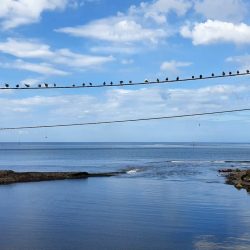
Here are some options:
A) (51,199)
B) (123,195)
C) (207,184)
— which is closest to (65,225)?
(51,199)

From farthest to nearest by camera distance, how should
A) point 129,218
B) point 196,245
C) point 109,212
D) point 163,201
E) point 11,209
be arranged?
point 163,201 → point 11,209 → point 109,212 → point 129,218 → point 196,245

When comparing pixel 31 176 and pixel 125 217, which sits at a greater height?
pixel 31 176

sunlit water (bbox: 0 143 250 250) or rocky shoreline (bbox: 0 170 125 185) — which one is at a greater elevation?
rocky shoreline (bbox: 0 170 125 185)

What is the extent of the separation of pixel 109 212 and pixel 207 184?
27.0m

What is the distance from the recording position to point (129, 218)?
36656mm

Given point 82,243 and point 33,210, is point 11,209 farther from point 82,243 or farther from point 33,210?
point 82,243

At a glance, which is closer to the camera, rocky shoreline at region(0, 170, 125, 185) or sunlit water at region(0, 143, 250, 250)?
sunlit water at region(0, 143, 250, 250)

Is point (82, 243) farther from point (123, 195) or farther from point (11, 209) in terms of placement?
point (123, 195)

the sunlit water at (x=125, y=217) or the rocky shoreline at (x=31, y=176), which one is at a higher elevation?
the rocky shoreline at (x=31, y=176)

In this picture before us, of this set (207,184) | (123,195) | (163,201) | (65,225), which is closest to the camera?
(65,225)

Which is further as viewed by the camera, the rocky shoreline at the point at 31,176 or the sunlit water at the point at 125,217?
the rocky shoreline at the point at 31,176

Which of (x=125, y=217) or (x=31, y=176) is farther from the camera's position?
(x=31, y=176)

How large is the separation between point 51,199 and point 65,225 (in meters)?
14.9

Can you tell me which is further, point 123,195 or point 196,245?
point 123,195
